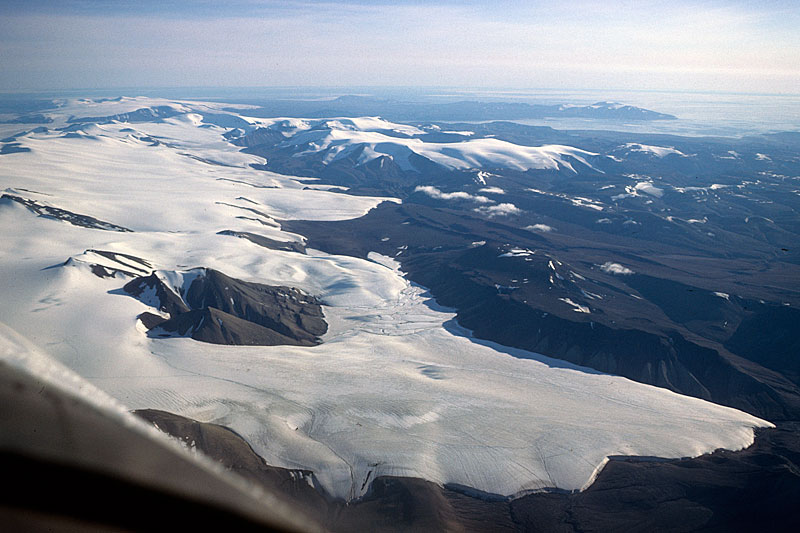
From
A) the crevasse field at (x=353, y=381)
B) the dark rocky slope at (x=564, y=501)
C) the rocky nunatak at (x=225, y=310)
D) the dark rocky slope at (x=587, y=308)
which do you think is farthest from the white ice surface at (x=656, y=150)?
the dark rocky slope at (x=564, y=501)

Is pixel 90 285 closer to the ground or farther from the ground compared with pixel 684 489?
farther from the ground

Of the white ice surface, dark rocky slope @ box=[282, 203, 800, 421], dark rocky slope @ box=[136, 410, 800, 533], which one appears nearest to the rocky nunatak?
dark rocky slope @ box=[136, 410, 800, 533]

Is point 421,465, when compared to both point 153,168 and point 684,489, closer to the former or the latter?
point 684,489

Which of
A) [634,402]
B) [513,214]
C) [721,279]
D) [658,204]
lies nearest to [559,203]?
[513,214]

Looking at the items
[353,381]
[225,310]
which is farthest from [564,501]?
[225,310]

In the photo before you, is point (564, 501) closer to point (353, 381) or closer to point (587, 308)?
point (353, 381)
